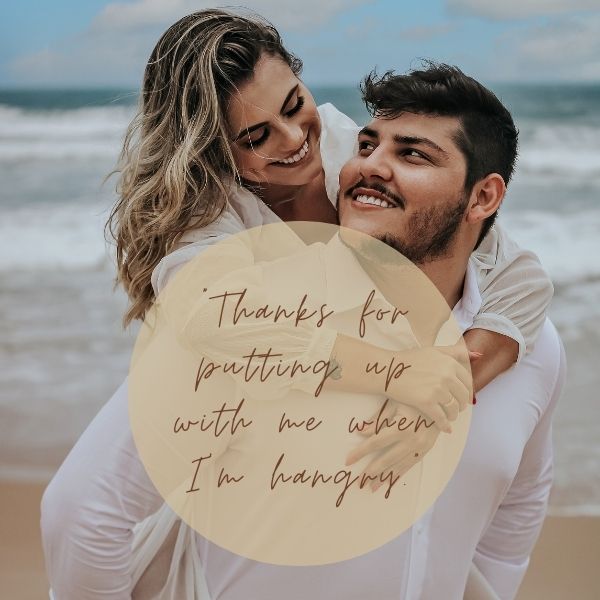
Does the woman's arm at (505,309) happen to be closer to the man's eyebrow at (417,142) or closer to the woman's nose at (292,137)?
the man's eyebrow at (417,142)

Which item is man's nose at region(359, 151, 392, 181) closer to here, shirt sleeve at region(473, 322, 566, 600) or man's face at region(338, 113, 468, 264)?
man's face at region(338, 113, 468, 264)

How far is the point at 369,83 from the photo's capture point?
6.36ft

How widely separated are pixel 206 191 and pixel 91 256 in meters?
5.80

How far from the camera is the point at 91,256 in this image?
7648 millimetres

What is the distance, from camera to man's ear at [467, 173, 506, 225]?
70.6 inches

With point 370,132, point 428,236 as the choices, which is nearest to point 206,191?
point 370,132

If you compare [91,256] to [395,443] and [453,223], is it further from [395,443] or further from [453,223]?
[395,443]

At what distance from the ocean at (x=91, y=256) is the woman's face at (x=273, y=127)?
0.39 meters

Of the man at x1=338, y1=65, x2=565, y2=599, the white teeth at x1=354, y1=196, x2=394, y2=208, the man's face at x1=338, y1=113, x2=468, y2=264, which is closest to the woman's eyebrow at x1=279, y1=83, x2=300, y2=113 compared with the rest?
the man at x1=338, y1=65, x2=565, y2=599

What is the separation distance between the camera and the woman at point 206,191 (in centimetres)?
→ 167

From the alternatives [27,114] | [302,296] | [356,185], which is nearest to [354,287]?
[302,296]

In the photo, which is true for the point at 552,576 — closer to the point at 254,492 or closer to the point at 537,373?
the point at 537,373
